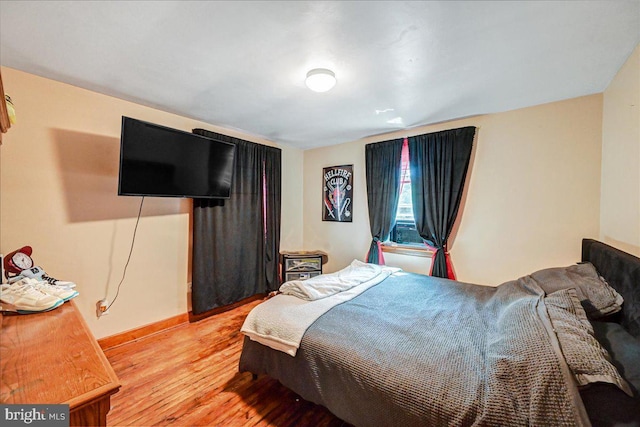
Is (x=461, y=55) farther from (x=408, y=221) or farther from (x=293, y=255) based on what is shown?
(x=293, y=255)

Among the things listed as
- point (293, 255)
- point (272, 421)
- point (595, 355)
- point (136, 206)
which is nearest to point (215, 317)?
point (293, 255)

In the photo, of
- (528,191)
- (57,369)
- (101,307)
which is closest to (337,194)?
(528,191)

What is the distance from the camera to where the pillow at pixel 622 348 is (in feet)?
3.42

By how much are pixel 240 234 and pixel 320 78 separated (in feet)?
7.31

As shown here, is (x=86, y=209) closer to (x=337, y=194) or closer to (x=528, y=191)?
(x=337, y=194)

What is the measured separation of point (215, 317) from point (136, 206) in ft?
5.12

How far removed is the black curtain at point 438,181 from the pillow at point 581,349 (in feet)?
4.99

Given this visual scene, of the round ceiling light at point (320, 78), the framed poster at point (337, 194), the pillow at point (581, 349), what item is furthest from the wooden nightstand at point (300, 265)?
the pillow at point (581, 349)

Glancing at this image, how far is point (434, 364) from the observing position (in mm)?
1187

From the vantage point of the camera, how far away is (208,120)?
2.94 meters

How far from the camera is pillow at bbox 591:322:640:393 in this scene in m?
1.04

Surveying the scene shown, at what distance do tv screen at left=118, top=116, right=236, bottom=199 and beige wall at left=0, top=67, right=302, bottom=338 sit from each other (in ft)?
1.23

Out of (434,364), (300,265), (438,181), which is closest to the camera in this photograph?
(434,364)

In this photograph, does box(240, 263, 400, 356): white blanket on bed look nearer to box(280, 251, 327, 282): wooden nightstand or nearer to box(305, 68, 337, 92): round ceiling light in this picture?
box(305, 68, 337, 92): round ceiling light
